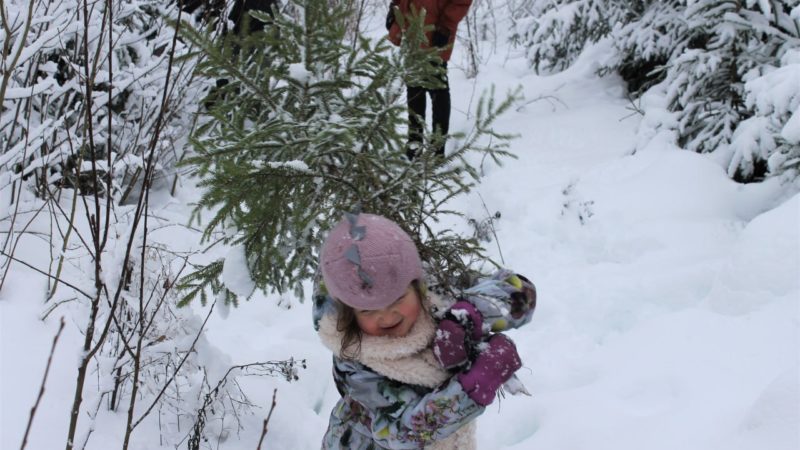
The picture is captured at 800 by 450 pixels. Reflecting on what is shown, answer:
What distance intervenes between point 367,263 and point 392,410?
0.45 meters

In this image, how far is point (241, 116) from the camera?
2.04 meters

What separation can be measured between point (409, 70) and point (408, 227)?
19.7 inches

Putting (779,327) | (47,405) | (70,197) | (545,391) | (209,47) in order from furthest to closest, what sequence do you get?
(70,197) < (545,391) < (779,327) < (47,405) < (209,47)

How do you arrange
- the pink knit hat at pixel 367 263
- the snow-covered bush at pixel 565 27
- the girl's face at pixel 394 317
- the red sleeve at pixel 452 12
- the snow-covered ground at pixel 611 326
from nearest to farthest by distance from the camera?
the pink knit hat at pixel 367 263, the girl's face at pixel 394 317, the snow-covered ground at pixel 611 326, the red sleeve at pixel 452 12, the snow-covered bush at pixel 565 27

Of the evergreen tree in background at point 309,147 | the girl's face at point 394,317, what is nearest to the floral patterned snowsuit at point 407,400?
the girl's face at point 394,317

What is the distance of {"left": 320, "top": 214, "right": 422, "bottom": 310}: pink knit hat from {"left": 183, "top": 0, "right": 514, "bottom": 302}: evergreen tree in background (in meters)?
0.29

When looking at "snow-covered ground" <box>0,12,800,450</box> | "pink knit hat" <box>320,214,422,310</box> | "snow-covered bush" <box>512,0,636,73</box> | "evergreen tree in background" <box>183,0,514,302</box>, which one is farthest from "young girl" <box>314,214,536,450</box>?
"snow-covered bush" <box>512,0,636,73</box>

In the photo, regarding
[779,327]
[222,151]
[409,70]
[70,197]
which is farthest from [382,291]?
[70,197]

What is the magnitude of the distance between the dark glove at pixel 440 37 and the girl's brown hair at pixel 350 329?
119 inches

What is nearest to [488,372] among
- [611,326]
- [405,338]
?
[405,338]

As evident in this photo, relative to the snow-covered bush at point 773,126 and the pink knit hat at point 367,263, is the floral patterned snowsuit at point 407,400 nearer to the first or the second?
the pink knit hat at point 367,263

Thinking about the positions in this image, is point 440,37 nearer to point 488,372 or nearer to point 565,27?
point 565,27

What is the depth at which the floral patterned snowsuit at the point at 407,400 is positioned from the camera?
1632 mm

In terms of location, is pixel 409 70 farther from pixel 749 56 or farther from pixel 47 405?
pixel 749 56
